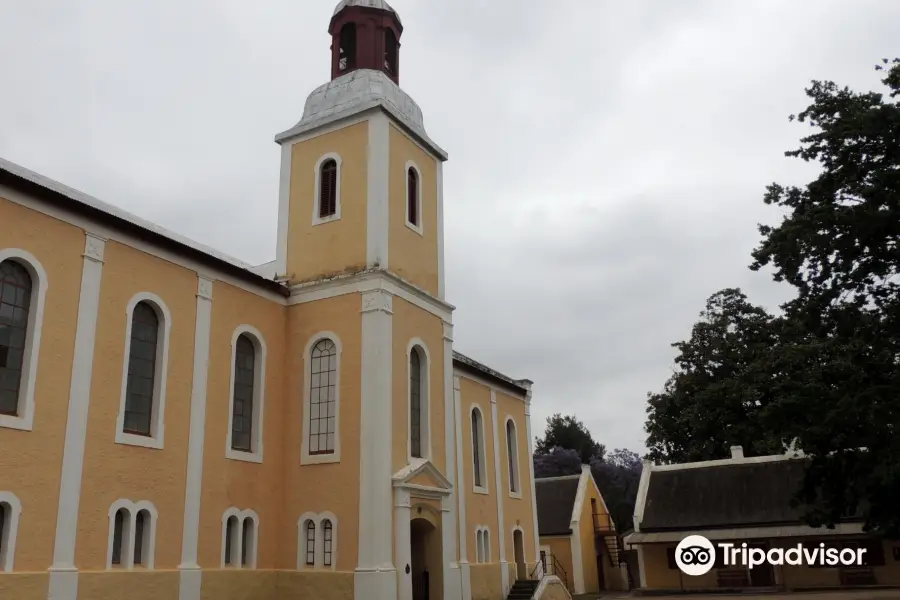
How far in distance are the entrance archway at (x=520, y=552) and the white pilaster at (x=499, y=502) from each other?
1.26m

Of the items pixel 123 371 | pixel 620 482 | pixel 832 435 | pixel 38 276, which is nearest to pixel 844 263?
pixel 832 435

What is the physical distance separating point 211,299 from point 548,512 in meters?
24.6

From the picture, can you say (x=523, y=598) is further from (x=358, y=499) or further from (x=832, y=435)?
(x=832, y=435)

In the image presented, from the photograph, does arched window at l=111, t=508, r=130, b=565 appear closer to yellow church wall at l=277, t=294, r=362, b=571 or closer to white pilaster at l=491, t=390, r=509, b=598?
yellow church wall at l=277, t=294, r=362, b=571

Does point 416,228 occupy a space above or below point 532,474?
above

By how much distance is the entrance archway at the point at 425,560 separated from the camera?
63.5ft

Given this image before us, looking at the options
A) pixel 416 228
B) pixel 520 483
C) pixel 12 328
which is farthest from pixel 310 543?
pixel 520 483

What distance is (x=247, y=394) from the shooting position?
18.8 m

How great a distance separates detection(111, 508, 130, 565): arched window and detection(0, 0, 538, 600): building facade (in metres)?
0.03

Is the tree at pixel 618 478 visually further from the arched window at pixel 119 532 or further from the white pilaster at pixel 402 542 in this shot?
the arched window at pixel 119 532

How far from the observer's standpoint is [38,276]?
1409 centimetres

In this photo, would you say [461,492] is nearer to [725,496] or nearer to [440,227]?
[440,227]

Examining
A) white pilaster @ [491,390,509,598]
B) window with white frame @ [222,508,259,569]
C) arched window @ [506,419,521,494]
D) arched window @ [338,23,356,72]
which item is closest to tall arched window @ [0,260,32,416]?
window with white frame @ [222,508,259,569]

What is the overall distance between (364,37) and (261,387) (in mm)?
11061
